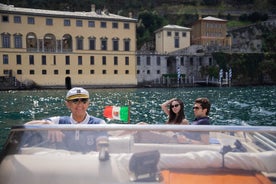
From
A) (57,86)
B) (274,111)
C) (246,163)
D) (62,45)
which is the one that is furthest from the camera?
(62,45)

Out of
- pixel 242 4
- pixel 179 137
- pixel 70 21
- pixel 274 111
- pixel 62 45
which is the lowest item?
pixel 274 111

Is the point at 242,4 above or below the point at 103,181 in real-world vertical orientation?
above

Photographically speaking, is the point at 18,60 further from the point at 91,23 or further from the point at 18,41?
the point at 91,23

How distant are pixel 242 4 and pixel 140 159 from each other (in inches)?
A: 3541

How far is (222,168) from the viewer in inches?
68.2

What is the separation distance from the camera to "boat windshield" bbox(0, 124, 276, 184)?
1648 millimetres

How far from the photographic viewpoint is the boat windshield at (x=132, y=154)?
5.41 feet

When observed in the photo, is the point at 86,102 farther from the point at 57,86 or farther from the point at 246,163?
the point at 57,86

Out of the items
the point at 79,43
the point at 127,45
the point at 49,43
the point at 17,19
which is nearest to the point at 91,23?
the point at 79,43

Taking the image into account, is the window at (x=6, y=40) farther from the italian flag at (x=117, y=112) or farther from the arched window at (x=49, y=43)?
the italian flag at (x=117, y=112)

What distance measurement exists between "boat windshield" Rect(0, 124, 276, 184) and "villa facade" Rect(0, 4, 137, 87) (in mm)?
45895

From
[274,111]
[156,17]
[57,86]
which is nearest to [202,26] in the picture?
A: [156,17]

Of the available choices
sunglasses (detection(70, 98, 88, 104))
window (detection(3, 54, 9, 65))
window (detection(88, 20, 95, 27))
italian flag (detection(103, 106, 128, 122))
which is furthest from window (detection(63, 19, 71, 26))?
sunglasses (detection(70, 98, 88, 104))

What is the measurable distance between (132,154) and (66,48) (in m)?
50.3
